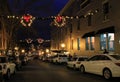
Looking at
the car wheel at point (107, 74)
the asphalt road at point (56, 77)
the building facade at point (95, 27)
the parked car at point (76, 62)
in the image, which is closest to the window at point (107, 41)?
the building facade at point (95, 27)

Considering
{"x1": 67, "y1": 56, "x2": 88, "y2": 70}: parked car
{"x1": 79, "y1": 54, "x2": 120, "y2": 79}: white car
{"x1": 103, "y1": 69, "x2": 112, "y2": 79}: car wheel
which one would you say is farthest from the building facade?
{"x1": 103, "y1": 69, "x2": 112, "y2": 79}: car wheel

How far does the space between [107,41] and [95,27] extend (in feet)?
14.9

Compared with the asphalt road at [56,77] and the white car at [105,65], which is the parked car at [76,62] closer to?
the asphalt road at [56,77]

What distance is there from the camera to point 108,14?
31.2 metres

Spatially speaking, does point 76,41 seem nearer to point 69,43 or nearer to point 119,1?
point 69,43

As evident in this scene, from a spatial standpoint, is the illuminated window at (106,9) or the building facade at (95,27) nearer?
the building facade at (95,27)

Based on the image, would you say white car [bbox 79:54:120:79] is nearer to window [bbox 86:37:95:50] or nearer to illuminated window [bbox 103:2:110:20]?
illuminated window [bbox 103:2:110:20]

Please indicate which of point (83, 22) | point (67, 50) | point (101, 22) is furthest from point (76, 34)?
point (101, 22)

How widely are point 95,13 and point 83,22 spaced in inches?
246

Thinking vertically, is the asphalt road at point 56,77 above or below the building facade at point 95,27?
below

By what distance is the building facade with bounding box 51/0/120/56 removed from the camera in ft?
96.5

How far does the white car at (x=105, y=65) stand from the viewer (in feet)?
56.0

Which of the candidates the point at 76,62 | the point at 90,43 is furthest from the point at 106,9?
the point at 76,62

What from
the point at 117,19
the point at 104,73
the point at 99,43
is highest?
the point at 117,19
